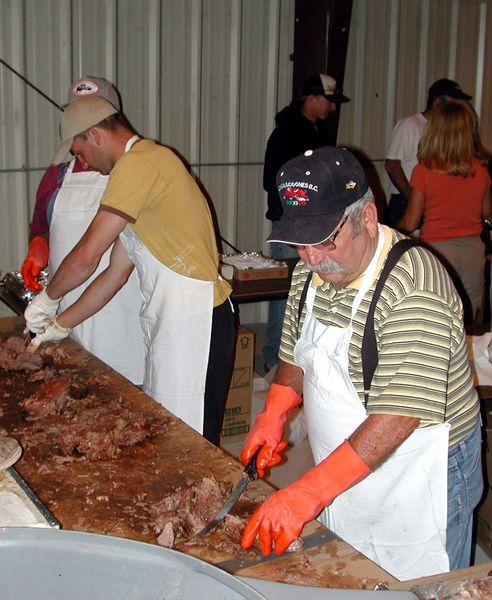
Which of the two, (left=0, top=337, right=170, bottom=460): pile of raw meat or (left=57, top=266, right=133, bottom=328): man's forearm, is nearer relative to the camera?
(left=0, top=337, right=170, bottom=460): pile of raw meat

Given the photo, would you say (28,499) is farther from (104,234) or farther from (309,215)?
(104,234)

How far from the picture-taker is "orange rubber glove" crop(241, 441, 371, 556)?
205 cm

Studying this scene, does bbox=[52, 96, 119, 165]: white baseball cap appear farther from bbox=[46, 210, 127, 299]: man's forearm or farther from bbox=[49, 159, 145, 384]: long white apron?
bbox=[49, 159, 145, 384]: long white apron

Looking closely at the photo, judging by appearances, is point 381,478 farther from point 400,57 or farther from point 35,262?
point 400,57

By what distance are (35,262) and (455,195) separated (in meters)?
2.74

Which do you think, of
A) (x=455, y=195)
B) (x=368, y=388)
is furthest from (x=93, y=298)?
(x=455, y=195)

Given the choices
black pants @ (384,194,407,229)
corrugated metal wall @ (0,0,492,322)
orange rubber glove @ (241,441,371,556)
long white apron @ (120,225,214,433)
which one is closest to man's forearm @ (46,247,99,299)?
long white apron @ (120,225,214,433)

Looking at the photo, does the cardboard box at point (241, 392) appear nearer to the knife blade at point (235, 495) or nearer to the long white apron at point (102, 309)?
the long white apron at point (102, 309)

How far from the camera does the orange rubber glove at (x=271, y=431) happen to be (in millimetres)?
2479

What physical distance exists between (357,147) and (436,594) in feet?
23.2

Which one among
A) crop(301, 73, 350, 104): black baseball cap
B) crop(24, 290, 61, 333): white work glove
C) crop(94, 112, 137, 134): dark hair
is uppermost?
crop(301, 73, 350, 104): black baseball cap

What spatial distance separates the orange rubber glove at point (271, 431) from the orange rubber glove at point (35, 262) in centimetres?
240

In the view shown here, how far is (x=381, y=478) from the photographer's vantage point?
2406 millimetres

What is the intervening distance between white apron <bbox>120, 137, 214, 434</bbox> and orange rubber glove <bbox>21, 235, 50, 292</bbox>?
43.6 inches
